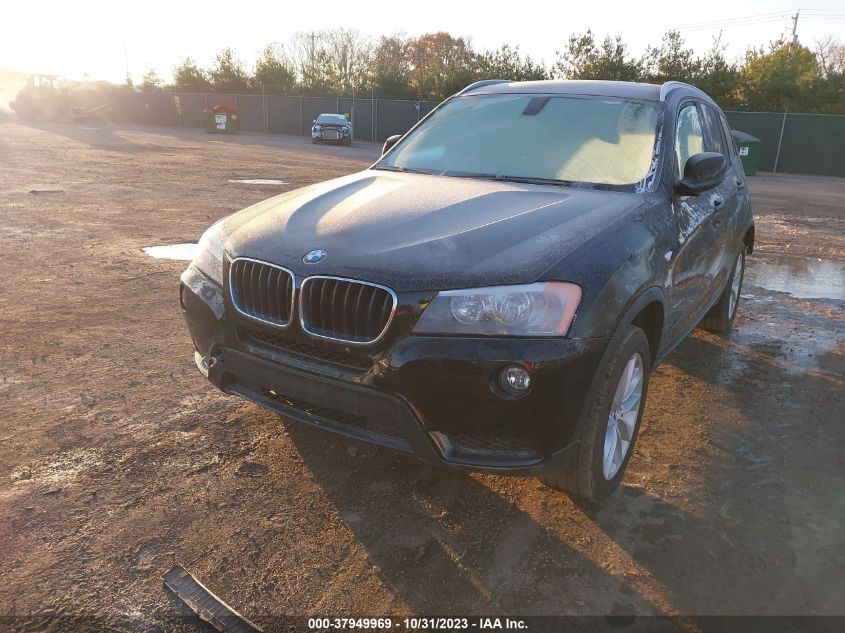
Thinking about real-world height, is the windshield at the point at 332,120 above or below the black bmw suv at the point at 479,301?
above

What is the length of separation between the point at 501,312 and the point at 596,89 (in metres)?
2.36

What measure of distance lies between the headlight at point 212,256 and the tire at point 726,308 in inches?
141

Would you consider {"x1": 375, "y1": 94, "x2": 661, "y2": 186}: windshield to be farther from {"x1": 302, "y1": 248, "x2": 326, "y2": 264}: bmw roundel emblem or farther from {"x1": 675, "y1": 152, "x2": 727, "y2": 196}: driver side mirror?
{"x1": 302, "y1": 248, "x2": 326, "y2": 264}: bmw roundel emblem

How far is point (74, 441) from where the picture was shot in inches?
129

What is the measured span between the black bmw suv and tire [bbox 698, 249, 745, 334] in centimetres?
153

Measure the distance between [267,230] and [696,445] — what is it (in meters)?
2.45

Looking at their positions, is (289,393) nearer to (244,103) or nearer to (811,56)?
(811,56)

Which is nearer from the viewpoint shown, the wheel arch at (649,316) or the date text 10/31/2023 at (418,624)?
the date text 10/31/2023 at (418,624)

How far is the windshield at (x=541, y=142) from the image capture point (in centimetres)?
355

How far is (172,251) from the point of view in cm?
739

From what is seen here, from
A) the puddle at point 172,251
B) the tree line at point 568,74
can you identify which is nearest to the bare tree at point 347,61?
the tree line at point 568,74

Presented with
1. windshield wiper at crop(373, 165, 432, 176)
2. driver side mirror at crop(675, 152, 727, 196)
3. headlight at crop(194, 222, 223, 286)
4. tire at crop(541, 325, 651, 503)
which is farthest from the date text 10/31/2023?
windshield wiper at crop(373, 165, 432, 176)

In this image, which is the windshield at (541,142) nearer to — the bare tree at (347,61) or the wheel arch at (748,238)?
the wheel arch at (748,238)

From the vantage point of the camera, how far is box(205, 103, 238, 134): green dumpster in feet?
124
